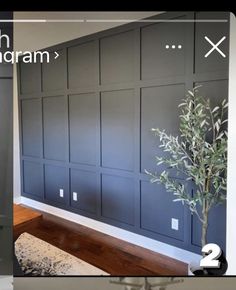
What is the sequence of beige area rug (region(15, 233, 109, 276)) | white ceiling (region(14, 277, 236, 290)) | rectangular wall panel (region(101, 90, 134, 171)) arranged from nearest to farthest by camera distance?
1. white ceiling (region(14, 277, 236, 290))
2. beige area rug (region(15, 233, 109, 276))
3. rectangular wall panel (region(101, 90, 134, 171))

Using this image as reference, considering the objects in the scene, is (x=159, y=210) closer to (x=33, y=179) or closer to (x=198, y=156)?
(x=198, y=156)

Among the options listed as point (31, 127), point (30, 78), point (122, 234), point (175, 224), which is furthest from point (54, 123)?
point (175, 224)

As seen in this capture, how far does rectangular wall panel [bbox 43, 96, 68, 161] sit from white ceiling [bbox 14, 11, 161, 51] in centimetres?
28

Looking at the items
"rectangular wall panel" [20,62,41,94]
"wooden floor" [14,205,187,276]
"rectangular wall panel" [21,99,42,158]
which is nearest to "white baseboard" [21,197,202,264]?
"wooden floor" [14,205,187,276]

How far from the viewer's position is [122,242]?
4.28ft

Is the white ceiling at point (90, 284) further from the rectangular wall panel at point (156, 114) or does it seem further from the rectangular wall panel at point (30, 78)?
the rectangular wall panel at point (30, 78)

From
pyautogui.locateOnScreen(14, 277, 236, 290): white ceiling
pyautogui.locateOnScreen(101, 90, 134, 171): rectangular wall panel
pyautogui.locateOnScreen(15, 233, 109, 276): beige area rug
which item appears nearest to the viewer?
pyautogui.locateOnScreen(14, 277, 236, 290): white ceiling

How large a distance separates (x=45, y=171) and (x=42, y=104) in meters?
0.37

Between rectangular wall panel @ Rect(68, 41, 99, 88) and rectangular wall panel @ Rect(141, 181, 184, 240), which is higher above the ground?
Answer: rectangular wall panel @ Rect(68, 41, 99, 88)

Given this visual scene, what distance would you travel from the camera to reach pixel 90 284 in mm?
1055

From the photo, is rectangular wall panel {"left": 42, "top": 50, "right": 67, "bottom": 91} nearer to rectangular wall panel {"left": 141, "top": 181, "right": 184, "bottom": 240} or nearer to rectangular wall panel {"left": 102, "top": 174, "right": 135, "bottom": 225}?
rectangular wall panel {"left": 102, "top": 174, "right": 135, "bottom": 225}

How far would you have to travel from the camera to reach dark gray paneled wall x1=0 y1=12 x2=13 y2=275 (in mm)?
1048

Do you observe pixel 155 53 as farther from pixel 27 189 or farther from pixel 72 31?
pixel 27 189

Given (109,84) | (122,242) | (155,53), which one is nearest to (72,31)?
(109,84)
